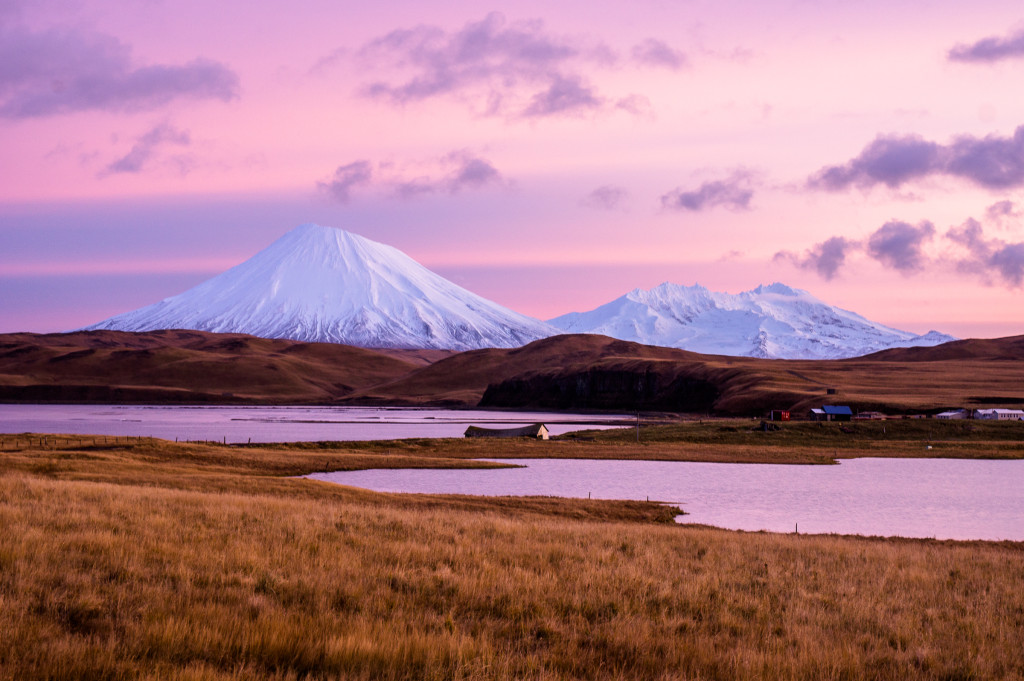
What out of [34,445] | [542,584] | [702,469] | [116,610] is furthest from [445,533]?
[34,445]

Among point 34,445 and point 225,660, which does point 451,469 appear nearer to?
point 34,445

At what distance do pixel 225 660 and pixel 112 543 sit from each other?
6.28 metres

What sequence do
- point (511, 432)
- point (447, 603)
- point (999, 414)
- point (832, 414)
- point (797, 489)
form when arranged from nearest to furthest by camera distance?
1. point (447, 603)
2. point (797, 489)
3. point (511, 432)
4. point (999, 414)
5. point (832, 414)

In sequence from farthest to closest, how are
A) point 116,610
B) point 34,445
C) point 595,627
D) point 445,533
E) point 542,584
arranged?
point 34,445
point 445,533
point 542,584
point 595,627
point 116,610

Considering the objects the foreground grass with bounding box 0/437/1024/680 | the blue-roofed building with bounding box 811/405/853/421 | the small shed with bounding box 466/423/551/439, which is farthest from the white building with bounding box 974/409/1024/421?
the foreground grass with bounding box 0/437/1024/680

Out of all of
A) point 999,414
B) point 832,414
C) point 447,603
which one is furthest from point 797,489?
point 999,414

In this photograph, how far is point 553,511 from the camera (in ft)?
124

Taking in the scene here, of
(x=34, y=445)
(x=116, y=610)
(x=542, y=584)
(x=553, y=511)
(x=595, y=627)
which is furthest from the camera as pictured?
(x=34, y=445)

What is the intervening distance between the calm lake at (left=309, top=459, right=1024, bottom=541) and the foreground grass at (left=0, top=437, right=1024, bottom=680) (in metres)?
18.5

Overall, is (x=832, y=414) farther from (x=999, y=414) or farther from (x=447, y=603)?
(x=447, y=603)

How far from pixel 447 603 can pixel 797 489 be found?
45886mm

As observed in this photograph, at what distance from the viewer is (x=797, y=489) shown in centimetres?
5338

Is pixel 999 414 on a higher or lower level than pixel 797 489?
higher

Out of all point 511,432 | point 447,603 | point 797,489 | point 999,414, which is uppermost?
point 447,603
